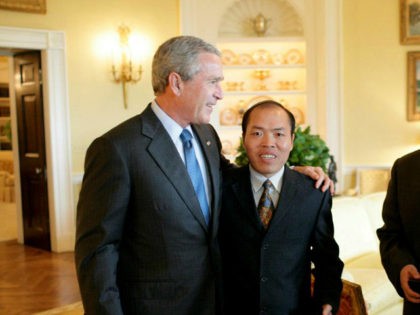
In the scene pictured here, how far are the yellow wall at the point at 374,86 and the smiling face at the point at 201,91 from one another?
17.8 feet

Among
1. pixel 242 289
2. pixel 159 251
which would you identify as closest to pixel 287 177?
pixel 242 289

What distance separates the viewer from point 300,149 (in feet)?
11.2

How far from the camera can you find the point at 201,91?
1650mm

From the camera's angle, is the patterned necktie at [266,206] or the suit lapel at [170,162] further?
the patterned necktie at [266,206]

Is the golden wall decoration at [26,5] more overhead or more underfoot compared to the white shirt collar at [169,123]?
more overhead

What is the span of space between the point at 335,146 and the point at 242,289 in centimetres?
527

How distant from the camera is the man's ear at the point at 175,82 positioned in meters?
1.62

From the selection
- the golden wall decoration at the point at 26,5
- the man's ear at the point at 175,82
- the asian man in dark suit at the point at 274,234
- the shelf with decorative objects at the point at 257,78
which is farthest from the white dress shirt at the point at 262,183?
the shelf with decorative objects at the point at 257,78

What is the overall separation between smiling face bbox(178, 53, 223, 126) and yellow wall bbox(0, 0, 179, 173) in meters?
4.54

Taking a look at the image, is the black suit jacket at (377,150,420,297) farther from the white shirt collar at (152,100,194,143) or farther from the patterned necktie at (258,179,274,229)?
the white shirt collar at (152,100,194,143)

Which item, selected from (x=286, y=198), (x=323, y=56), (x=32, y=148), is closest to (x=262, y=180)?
(x=286, y=198)

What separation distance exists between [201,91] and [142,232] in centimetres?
50

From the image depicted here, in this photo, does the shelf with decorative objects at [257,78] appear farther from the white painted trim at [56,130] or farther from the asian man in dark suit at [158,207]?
the asian man in dark suit at [158,207]

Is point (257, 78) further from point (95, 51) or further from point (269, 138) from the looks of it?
point (269, 138)
